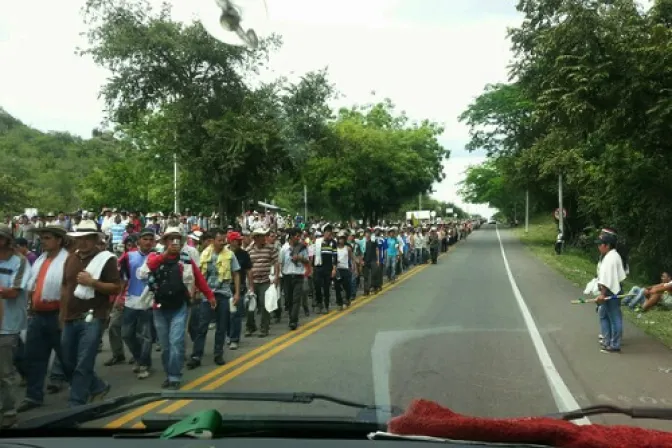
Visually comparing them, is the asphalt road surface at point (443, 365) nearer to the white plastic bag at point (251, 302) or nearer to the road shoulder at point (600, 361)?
the road shoulder at point (600, 361)

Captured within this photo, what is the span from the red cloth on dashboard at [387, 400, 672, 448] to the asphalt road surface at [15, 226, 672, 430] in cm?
96

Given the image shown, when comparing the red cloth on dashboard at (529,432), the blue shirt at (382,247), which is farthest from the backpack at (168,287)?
the blue shirt at (382,247)

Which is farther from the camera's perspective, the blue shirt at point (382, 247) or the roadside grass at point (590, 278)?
the blue shirt at point (382, 247)

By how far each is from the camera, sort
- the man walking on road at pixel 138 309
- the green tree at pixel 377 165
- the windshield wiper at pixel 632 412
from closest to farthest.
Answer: the windshield wiper at pixel 632 412
the man walking on road at pixel 138 309
the green tree at pixel 377 165

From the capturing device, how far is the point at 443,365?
352 inches

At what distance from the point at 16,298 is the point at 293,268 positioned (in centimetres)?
739

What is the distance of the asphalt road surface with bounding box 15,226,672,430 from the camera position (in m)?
6.85

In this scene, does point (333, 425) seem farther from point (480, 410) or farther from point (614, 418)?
point (480, 410)

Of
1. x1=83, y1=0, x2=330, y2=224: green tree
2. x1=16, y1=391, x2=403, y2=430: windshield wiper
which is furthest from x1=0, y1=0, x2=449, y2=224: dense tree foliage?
x1=16, y1=391, x2=403, y2=430: windshield wiper

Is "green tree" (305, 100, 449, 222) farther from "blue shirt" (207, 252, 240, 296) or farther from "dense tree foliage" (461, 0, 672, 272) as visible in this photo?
"blue shirt" (207, 252, 240, 296)

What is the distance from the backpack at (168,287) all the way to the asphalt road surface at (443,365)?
0.93 m

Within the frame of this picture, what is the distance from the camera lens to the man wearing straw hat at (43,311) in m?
7.24

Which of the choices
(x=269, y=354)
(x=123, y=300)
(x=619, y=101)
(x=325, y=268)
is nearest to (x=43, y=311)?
(x=123, y=300)

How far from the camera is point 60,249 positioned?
7418 millimetres
